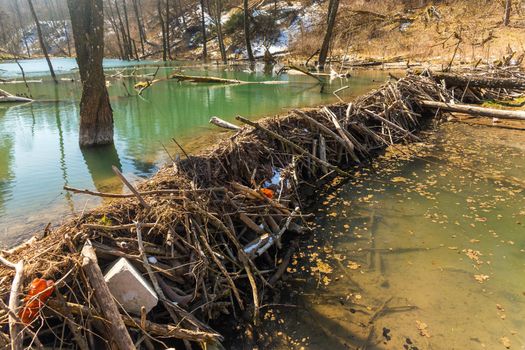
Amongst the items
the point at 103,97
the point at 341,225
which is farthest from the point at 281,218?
the point at 103,97

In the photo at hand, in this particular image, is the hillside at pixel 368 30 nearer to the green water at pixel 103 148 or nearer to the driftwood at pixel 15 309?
the green water at pixel 103 148

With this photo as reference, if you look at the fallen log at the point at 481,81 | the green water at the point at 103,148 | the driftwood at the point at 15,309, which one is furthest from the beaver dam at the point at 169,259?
the fallen log at the point at 481,81

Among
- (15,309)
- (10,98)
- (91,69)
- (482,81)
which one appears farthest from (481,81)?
(10,98)

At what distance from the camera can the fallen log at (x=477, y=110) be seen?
1182 centimetres

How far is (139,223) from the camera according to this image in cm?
416

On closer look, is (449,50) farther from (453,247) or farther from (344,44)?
(453,247)

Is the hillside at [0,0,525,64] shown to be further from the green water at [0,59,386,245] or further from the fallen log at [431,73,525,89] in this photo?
the green water at [0,59,386,245]

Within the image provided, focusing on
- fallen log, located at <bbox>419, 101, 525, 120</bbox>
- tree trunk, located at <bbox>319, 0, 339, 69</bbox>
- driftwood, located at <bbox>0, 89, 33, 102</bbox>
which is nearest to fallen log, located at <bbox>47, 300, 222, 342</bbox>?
fallen log, located at <bbox>419, 101, 525, 120</bbox>

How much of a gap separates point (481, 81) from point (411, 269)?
12.6 metres

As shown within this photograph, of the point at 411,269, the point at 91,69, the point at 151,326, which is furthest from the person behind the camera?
the point at 91,69

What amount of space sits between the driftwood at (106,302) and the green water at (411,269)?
5.04 feet

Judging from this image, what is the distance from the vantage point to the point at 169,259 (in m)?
4.22

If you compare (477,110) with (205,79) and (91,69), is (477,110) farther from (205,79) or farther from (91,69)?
(205,79)

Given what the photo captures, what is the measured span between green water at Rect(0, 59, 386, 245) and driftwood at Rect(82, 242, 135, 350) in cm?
96
